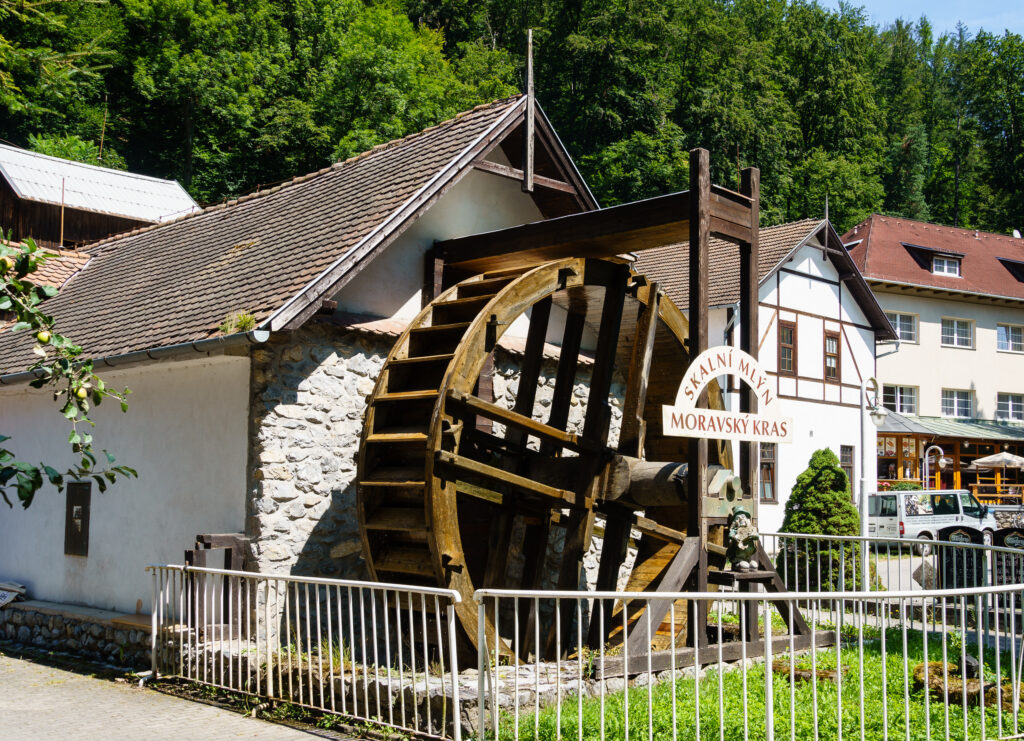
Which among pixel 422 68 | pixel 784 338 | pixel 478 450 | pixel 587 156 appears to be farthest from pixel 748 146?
pixel 478 450

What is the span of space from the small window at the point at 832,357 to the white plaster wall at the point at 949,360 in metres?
6.55

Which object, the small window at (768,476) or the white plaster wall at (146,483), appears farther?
the small window at (768,476)

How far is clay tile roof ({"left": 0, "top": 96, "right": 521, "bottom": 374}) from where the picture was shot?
8.98m

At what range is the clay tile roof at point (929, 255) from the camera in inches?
1337

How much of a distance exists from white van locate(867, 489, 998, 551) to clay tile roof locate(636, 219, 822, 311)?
215 inches

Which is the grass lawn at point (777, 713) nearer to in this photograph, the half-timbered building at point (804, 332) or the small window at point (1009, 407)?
the half-timbered building at point (804, 332)

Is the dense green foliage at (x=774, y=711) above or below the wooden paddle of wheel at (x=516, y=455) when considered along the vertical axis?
below

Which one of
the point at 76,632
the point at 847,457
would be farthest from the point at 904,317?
the point at 76,632

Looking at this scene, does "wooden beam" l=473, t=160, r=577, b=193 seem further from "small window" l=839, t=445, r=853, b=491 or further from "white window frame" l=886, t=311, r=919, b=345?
"white window frame" l=886, t=311, r=919, b=345

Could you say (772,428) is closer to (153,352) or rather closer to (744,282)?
(744,282)

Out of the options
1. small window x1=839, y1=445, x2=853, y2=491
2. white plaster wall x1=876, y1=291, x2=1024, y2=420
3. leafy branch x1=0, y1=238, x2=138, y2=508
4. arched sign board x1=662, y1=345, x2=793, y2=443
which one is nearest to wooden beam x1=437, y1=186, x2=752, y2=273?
arched sign board x1=662, y1=345, x2=793, y2=443

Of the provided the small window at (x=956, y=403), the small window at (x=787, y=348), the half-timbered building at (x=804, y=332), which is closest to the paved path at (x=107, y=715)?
the half-timbered building at (x=804, y=332)

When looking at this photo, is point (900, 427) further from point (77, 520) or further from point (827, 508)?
point (77, 520)

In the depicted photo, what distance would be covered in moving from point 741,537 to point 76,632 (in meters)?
5.83
